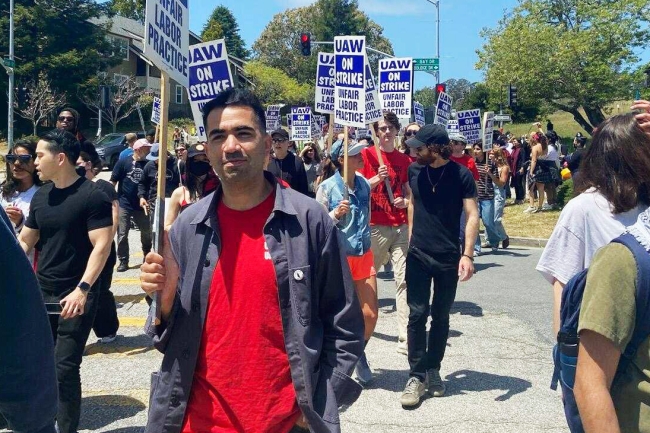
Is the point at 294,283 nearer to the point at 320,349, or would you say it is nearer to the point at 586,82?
the point at 320,349

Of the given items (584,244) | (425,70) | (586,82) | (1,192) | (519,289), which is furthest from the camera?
(586,82)

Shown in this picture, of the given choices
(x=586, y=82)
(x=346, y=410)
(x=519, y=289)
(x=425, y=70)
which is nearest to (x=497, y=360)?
(x=346, y=410)

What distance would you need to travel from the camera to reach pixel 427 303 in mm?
5676

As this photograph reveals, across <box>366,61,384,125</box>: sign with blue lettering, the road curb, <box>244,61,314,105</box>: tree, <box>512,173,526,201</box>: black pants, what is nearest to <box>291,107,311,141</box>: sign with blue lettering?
<box>512,173,526,201</box>: black pants

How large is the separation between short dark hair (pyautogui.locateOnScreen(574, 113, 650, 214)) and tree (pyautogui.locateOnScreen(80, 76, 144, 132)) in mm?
48437

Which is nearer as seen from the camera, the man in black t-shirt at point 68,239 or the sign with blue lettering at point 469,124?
the man in black t-shirt at point 68,239

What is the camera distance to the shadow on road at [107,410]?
5.24m

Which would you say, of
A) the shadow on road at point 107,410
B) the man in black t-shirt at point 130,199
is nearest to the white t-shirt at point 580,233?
the shadow on road at point 107,410

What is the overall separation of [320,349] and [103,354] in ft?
16.0

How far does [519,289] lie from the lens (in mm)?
10008

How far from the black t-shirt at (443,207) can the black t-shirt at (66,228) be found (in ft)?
7.81

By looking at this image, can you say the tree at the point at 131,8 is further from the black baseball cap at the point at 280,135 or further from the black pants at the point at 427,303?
the black pants at the point at 427,303

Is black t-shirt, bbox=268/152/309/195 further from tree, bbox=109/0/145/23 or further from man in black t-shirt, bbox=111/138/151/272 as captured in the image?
tree, bbox=109/0/145/23

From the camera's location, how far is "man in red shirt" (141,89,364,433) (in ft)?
8.48
